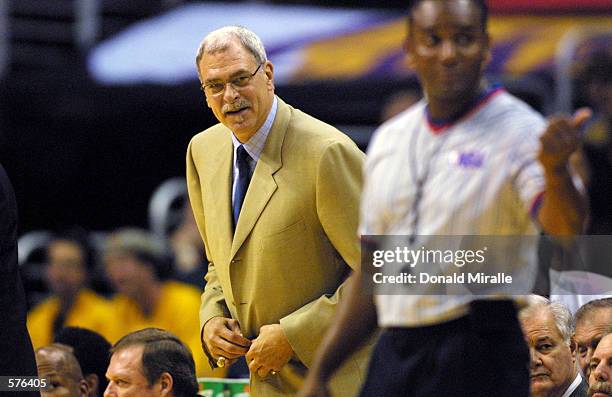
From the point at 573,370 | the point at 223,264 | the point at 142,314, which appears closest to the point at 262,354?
the point at 223,264

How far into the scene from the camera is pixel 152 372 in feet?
19.1

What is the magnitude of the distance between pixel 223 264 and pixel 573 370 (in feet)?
5.05

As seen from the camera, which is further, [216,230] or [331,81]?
[331,81]

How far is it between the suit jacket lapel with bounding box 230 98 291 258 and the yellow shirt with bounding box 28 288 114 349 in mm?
→ 3955

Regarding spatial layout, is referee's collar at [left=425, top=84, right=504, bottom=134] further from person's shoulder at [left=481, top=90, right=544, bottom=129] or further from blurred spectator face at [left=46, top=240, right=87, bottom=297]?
blurred spectator face at [left=46, top=240, right=87, bottom=297]

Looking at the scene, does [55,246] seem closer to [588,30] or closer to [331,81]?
[331,81]

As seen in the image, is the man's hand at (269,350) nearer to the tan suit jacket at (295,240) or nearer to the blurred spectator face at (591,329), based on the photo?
the tan suit jacket at (295,240)

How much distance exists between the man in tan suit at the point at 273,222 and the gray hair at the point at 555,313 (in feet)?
3.04

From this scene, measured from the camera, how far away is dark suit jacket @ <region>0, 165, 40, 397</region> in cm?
513

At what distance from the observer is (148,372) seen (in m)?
5.82

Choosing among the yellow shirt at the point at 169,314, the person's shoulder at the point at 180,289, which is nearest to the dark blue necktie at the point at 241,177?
the yellow shirt at the point at 169,314

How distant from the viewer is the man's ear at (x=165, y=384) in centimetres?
580

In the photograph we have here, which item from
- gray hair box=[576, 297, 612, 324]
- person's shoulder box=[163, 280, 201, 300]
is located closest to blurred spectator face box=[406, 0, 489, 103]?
gray hair box=[576, 297, 612, 324]

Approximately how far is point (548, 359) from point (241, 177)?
1479 mm
